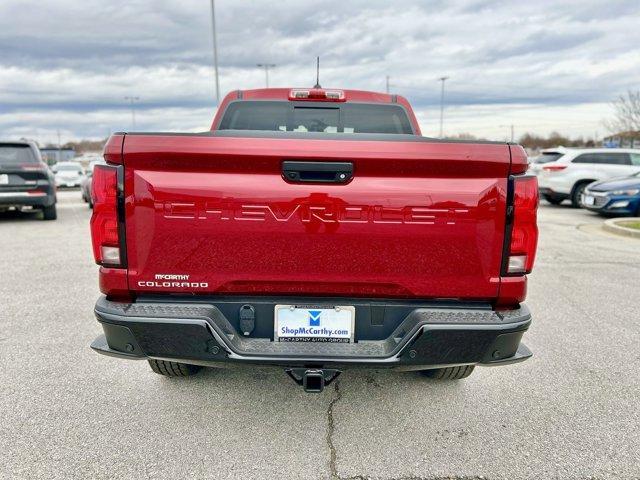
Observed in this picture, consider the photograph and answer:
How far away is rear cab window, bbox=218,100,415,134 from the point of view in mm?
4102

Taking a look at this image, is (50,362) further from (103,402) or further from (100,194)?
(100,194)

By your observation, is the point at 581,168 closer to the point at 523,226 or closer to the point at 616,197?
the point at 616,197

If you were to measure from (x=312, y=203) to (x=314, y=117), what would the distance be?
2109 mm

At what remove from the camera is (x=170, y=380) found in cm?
342

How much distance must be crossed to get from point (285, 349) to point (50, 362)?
2.28 m

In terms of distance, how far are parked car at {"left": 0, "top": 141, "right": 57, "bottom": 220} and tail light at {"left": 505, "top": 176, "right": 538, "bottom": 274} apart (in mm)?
10870

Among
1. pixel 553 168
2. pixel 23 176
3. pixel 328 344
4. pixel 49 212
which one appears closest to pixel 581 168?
pixel 553 168

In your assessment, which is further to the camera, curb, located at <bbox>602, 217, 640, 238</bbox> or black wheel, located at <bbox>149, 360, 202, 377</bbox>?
curb, located at <bbox>602, 217, 640, 238</bbox>

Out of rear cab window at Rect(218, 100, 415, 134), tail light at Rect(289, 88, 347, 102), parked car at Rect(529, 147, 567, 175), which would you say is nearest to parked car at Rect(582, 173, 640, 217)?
parked car at Rect(529, 147, 567, 175)

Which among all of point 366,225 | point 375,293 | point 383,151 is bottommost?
point 375,293

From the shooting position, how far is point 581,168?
14.0 m

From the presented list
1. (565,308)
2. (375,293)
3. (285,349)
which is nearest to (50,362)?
(285,349)

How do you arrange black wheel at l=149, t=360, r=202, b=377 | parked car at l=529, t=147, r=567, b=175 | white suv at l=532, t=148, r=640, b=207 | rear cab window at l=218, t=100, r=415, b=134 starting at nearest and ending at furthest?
1. black wheel at l=149, t=360, r=202, b=377
2. rear cab window at l=218, t=100, r=415, b=134
3. white suv at l=532, t=148, r=640, b=207
4. parked car at l=529, t=147, r=567, b=175

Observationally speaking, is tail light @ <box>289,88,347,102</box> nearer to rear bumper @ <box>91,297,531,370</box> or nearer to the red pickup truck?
the red pickup truck
